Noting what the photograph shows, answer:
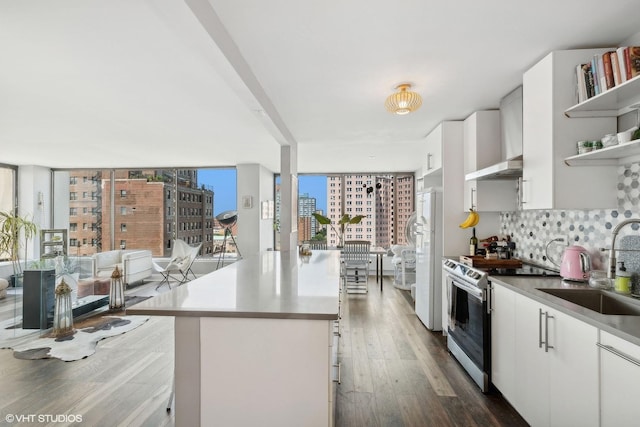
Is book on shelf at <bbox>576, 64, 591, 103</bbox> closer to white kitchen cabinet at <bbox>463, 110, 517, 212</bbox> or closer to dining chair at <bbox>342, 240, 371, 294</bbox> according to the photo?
white kitchen cabinet at <bbox>463, 110, 517, 212</bbox>

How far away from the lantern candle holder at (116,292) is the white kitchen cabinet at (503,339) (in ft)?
15.1

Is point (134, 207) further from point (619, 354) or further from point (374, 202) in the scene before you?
point (619, 354)

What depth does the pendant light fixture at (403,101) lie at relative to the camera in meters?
2.47

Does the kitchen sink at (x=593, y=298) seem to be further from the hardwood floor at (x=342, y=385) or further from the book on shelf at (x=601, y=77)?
the book on shelf at (x=601, y=77)

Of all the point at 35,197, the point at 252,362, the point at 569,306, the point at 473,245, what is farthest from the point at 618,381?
the point at 35,197

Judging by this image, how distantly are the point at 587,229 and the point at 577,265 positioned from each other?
1.10 ft

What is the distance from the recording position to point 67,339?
3.28m

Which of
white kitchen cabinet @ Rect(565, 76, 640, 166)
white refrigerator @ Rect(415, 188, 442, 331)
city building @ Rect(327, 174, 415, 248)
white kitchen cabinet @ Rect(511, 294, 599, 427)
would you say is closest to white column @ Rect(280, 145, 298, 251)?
white refrigerator @ Rect(415, 188, 442, 331)

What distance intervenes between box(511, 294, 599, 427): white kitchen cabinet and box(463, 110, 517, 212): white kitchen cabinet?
47.9 inches

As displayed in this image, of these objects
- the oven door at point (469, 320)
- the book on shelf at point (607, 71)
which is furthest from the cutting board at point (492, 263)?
the book on shelf at point (607, 71)

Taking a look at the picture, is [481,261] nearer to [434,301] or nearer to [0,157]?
[434,301]

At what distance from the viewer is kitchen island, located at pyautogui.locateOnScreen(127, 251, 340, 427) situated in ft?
4.55

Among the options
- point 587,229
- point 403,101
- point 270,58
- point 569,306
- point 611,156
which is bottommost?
point 569,306

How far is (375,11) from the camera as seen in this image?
162 cm
